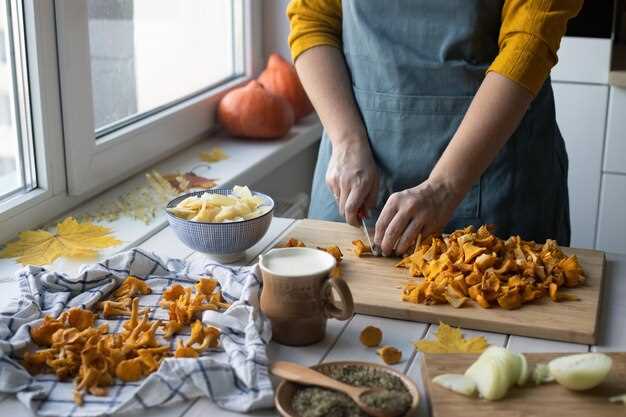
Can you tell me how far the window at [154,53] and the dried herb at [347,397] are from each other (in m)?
1.03

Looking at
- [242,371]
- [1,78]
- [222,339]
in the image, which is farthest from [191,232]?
[1,78]

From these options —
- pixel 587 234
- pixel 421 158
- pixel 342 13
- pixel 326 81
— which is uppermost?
pixel 342 13

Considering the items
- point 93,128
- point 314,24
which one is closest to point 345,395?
point 314,24

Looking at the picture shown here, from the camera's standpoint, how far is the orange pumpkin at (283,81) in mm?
2432

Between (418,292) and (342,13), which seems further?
(342,13)

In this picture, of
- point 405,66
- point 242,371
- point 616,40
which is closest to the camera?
point 242,371

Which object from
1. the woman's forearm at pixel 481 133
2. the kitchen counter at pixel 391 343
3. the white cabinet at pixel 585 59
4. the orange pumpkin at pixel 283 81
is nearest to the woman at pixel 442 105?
the woman's forearm at pixel 481 133

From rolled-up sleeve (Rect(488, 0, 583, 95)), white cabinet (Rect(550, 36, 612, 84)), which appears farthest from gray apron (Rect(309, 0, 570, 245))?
white cabinet (Rect(550, 36, 612, 84))

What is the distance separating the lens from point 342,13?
5.58 feet

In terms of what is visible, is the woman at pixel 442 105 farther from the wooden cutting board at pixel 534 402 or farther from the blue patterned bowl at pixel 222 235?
the wooden cutting board at pixel 534 402

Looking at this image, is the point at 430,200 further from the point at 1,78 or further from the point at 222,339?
the point at 1,78

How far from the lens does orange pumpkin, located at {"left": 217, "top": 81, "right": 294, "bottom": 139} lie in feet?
7.47

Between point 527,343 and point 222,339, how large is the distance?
0.38 metres

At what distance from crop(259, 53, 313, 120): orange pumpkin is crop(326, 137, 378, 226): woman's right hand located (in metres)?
0.88
